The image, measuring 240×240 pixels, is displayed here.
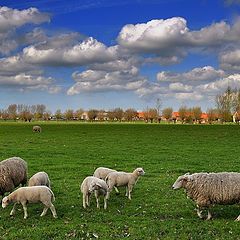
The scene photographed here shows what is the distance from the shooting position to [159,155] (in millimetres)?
31000

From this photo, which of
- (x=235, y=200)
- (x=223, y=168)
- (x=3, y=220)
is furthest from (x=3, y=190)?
(x=223, y=168)

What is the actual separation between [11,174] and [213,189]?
325 inches

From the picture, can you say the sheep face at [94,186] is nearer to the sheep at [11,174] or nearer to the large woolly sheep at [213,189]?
the large woolly sheep at [213,189]

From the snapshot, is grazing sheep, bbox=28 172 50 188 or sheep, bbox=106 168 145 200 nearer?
grazing sheep, bbox=28 172 50 188

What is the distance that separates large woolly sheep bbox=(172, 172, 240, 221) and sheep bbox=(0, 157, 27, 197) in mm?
7193

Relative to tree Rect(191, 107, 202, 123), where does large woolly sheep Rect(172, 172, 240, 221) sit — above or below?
below

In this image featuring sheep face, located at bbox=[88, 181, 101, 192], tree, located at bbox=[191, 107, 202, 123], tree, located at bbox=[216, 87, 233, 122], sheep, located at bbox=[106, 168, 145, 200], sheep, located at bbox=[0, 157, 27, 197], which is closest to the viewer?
sheep face, located at bbox=[88, 181, 101, 192]

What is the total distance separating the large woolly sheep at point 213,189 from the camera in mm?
12352

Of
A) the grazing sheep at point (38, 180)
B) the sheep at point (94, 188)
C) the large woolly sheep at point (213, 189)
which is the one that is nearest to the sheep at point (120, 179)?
the sheep at point (94, 188)

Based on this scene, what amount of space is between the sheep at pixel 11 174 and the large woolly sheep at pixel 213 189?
7.19 meters

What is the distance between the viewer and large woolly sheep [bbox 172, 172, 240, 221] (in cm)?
1235

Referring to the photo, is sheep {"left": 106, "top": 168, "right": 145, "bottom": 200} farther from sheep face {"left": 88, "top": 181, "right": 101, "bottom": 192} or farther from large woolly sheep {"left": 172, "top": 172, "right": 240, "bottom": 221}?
large woolly sheep {"left": 172, "top": 172, "right": 240, "bottom": 221}

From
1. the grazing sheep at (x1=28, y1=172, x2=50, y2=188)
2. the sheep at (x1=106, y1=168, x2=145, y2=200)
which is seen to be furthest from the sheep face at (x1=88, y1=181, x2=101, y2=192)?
the grazing sheep at (x1=28, y1=172, x2=50, y2=188)

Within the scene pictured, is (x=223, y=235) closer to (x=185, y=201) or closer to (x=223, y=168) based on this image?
(x=185, y=201)
